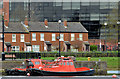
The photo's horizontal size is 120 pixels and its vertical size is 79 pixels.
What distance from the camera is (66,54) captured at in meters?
37.3

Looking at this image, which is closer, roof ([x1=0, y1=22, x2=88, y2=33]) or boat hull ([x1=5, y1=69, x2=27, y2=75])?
boat hull ([x1=5, y1=69, x2=27, y2=75])

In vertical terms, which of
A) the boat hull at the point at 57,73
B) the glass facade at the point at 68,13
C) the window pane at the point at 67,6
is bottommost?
the boat hull at the point at 57,73

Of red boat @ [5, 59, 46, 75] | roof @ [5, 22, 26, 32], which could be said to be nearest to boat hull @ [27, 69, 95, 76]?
red boat @ [5, 59, 46, 75]

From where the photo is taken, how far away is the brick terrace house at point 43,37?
4603 centimetres

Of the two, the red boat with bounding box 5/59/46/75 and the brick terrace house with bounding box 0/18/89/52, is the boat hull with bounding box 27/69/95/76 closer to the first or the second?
the red boat with bounding box 5/59/46/75

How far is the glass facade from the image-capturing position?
61.7 m

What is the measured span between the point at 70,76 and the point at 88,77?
180 cm

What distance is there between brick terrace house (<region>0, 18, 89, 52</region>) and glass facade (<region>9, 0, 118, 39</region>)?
10.9 meters

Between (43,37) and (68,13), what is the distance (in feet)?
66.0

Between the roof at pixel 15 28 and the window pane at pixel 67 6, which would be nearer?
the roof at pixel 15 28

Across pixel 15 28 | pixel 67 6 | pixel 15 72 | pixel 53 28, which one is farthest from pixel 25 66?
pixel 67 6

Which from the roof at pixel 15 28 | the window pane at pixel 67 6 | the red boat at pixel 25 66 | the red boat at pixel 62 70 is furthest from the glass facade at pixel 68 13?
the red boat at pixel 62 70

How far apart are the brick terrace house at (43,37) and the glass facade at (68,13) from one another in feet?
35.8

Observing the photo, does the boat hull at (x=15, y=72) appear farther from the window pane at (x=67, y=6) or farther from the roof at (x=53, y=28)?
the window pane at (x=67, y=6)
